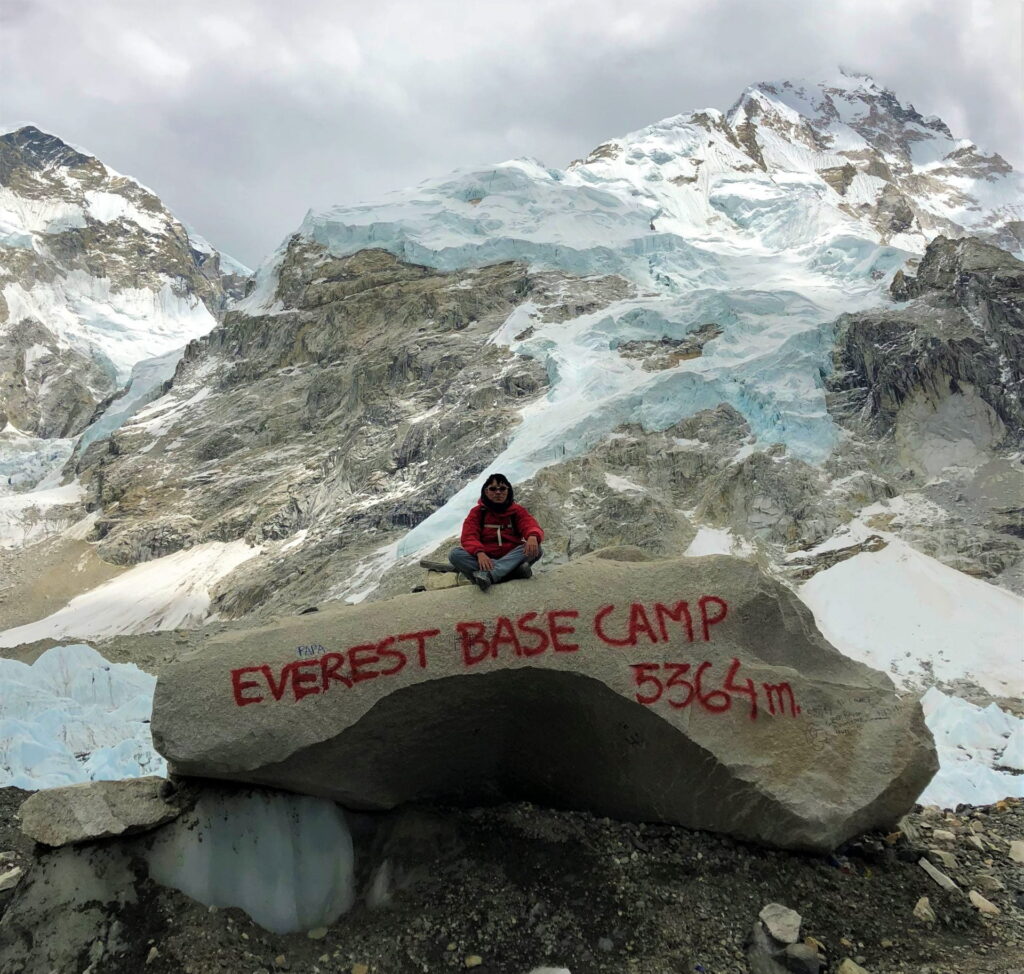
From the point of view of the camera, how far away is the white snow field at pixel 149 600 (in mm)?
42531

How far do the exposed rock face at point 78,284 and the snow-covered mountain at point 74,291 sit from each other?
16 centimetres

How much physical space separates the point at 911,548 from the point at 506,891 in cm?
3034

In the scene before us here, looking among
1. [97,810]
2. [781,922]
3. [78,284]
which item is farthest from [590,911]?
[78,284]

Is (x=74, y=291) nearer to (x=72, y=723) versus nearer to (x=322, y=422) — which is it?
(x=322, y=422)

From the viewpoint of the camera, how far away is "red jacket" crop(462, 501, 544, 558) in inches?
201

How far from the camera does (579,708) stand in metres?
4.67

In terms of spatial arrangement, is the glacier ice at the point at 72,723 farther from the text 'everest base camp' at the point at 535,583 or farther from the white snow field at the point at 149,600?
the white snow field at the point at 149,600

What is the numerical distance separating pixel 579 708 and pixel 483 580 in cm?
101

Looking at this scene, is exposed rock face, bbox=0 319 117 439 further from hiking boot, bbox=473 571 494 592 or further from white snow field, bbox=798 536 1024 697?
hiking boot, bbox=473 571 494 592

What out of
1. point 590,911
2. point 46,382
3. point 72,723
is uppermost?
point 46,382

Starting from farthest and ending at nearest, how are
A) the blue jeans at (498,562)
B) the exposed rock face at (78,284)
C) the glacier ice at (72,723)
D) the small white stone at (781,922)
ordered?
the exposed rock face at (78,284), the glacier ice at (72,723), the blue jeans at (498,562), the small white stone at (781,922)

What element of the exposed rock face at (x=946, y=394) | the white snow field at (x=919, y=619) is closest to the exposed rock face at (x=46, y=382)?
the exposed rock face at (x=946, y=394)

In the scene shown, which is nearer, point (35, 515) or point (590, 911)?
point (590, 911)

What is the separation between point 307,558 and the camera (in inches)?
1634
